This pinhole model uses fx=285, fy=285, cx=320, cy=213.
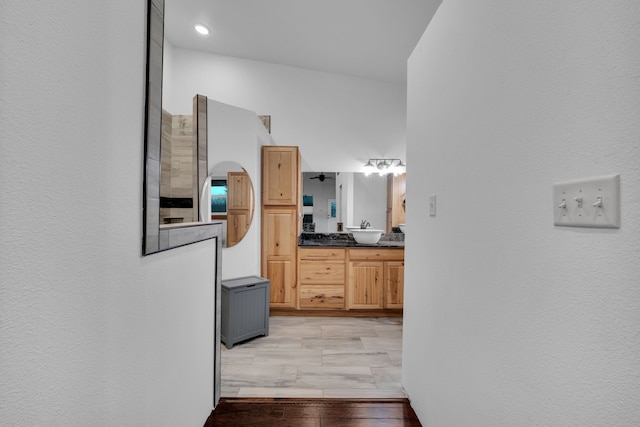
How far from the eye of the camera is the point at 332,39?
3.26m

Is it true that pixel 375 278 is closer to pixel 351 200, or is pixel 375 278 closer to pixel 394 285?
pixel 394 285

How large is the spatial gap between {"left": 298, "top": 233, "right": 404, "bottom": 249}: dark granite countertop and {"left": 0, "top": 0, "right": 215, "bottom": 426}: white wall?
2658 mm

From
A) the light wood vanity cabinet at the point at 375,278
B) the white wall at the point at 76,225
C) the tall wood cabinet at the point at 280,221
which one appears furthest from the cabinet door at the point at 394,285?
the white wall at the point at 76,225

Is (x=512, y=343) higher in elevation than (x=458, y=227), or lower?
lower

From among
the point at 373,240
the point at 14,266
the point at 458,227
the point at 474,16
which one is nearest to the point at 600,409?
the point at 458,227

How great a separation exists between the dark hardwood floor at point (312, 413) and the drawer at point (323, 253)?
1.82m

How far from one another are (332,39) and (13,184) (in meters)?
3.45

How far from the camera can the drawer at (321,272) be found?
11.6 feet

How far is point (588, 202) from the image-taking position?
0.62 m

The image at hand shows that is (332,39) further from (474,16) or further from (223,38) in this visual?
(474,16)

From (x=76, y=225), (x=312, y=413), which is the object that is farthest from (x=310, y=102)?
(x=76, y=225)

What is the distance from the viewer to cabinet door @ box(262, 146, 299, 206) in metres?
3.57

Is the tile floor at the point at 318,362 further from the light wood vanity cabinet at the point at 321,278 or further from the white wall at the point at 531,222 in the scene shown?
the white wall at the point at 531,222

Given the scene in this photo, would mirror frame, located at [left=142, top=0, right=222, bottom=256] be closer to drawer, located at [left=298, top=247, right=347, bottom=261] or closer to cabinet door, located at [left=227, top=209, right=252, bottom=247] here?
cabinet door, located at [left=227, top=209, right=252, bottom=247]
